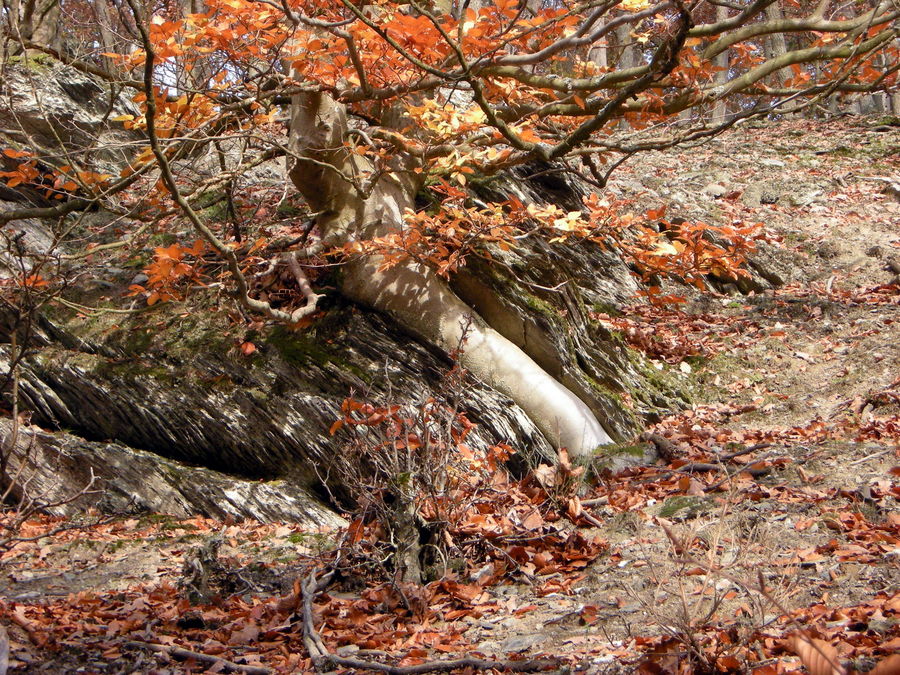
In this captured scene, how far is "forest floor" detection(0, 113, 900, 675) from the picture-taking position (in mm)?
2359

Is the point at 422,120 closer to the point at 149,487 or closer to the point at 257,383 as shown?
the point at 257,383

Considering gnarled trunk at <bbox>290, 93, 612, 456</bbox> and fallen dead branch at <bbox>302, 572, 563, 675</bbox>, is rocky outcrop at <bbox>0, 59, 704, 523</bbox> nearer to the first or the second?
gnarled trunk at <bbox>290, 93, 612, 456</bbox>

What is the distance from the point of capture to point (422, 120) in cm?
513

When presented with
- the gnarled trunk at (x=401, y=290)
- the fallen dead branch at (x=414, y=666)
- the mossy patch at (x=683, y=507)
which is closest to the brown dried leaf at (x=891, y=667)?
the fallen dead branch at (x=414, y=666)

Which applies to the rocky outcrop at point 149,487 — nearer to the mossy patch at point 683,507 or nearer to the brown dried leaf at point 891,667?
the mossy patch at point 683,507

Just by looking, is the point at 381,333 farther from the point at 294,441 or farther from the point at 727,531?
the point at 727,531

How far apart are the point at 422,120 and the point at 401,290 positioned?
4.48ft

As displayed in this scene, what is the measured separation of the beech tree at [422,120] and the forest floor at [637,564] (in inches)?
46.8

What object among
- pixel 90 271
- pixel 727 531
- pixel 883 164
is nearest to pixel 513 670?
pixel 727 531

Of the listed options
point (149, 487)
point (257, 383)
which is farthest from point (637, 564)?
point (149, 487)

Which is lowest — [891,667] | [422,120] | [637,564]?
[891,667]

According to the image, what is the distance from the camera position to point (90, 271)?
677cm

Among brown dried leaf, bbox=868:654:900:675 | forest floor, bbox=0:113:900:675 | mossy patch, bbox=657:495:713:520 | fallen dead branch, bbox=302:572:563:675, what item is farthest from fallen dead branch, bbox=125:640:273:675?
→ mossy patch, bbox=657:495:713:520

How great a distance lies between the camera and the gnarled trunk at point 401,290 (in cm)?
546
